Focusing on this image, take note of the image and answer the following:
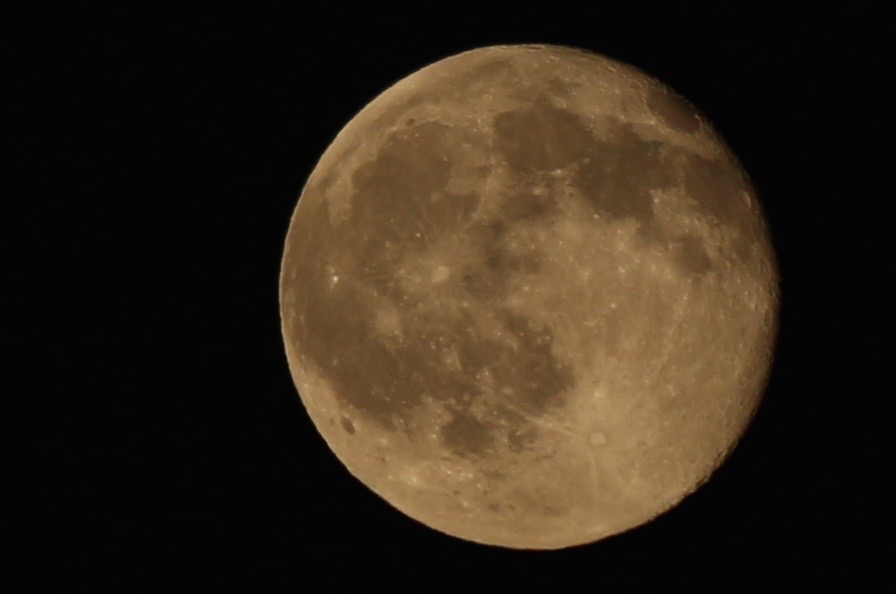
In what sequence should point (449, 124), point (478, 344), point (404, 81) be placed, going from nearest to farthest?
point (478, 344) < point (449, 124) < point (404, 81)

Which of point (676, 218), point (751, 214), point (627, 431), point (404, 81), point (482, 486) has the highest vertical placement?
point (404, 81)

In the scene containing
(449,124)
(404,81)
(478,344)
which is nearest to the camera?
(478,344)

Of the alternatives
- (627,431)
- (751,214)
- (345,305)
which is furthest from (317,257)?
(751,214)

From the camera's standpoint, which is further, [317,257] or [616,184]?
[317,257]

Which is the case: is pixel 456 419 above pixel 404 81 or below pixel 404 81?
below

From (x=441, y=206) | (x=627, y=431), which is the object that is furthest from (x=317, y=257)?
(x=627, y=431)

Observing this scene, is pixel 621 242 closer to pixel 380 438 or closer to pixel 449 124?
pixel 449 124

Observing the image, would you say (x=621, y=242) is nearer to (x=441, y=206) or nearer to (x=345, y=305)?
(x=441, y=206)
